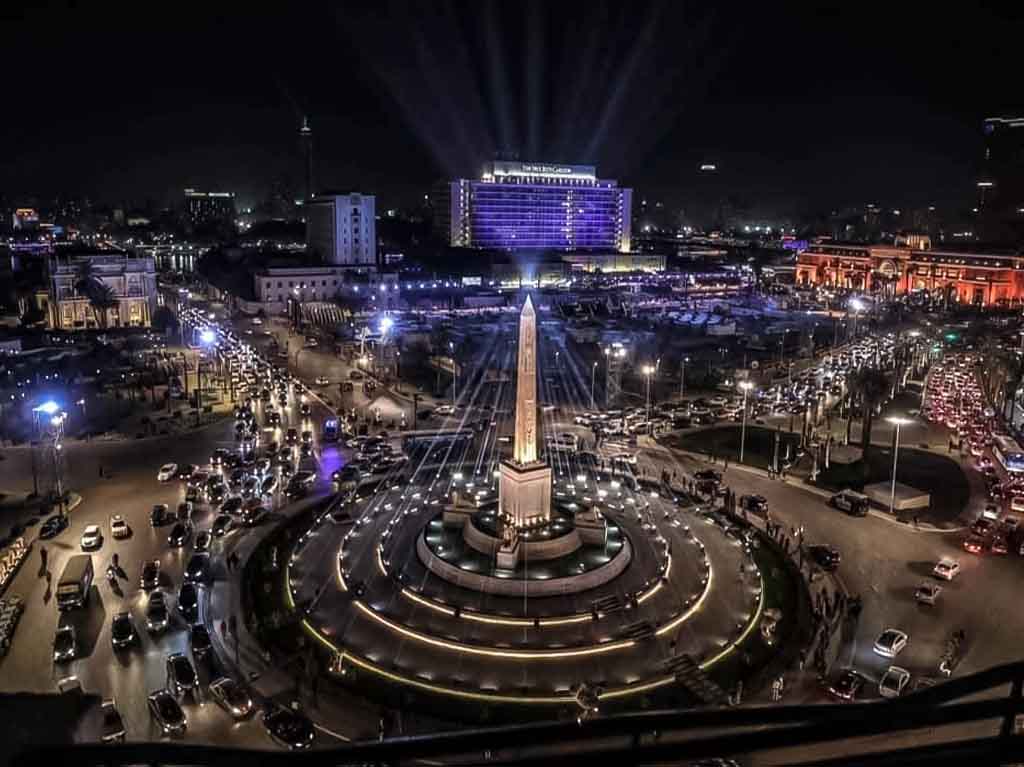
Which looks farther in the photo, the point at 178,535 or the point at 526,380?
the point at 178,535

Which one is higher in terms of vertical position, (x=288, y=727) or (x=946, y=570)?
(x=946, y=570)

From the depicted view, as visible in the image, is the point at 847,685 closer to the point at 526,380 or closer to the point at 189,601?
the point at 526,380

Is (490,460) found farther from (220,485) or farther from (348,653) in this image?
(348,653)

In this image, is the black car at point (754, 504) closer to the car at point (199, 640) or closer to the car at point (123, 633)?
the car at point (199, 640)

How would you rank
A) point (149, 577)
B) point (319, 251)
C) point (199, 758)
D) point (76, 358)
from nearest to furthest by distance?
1. point (199, 758)
2. point (149, 577)
3. point (76, 358)
4. point (319, 251)

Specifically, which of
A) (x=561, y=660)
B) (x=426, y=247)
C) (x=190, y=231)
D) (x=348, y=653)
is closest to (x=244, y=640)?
(x=348, y=653)

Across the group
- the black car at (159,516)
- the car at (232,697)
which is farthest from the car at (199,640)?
the black car at (159,516)

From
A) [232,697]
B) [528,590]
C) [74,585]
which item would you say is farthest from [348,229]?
[232,697]
